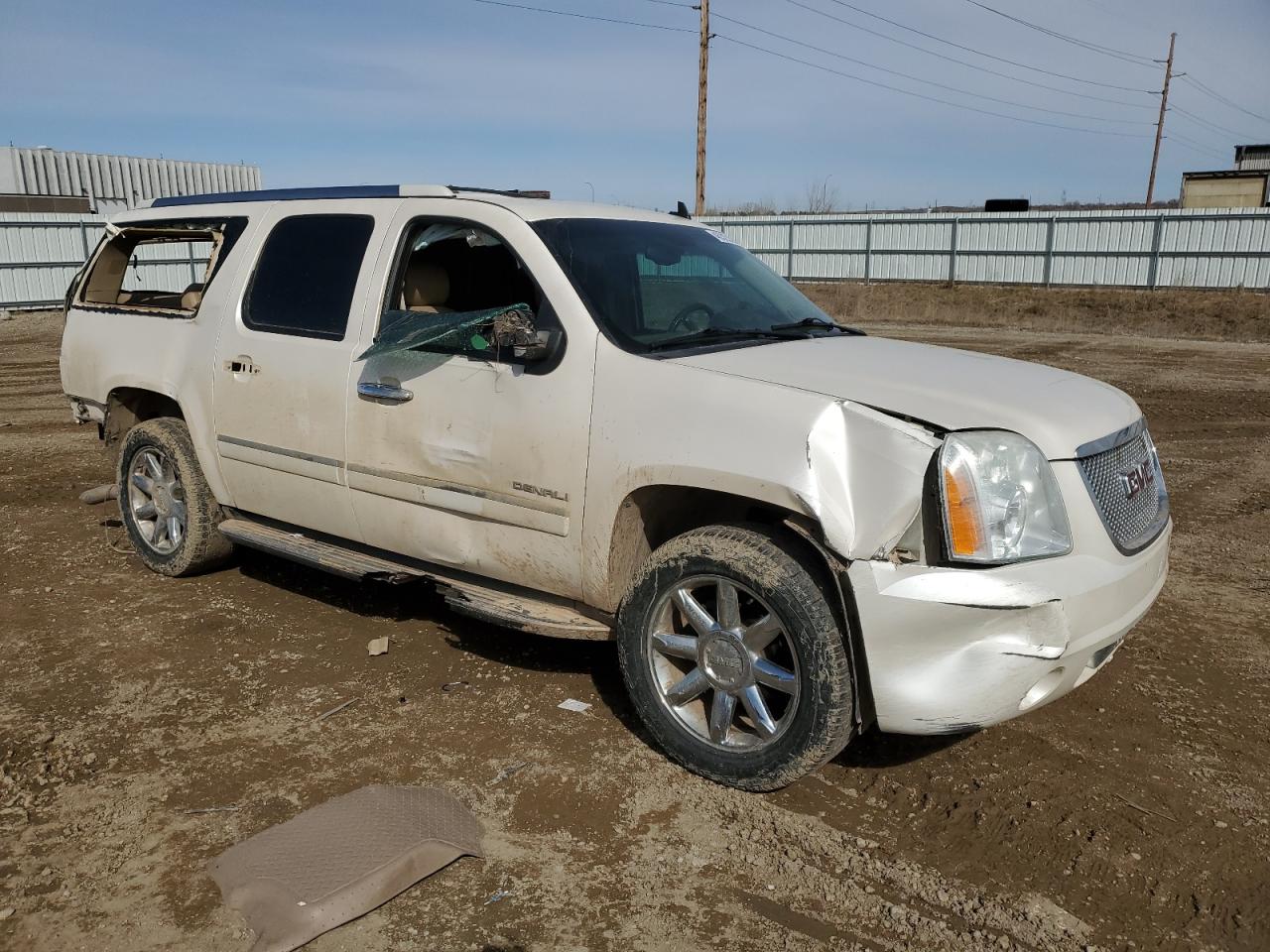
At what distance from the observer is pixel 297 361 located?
451cm

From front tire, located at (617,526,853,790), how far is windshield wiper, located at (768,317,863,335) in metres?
1.26

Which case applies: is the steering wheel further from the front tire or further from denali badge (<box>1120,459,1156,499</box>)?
denali badge (<box>1120,459,1156,499</box>)

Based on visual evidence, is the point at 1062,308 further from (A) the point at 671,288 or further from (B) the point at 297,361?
(B) the point at 297,361

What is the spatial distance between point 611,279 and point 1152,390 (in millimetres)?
11118

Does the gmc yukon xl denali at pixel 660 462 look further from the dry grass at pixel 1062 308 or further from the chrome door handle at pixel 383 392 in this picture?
the dry grass at pixel 1062 308

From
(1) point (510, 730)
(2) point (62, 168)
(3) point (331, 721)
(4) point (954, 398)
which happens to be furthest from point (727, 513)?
(2) point (62, 168)

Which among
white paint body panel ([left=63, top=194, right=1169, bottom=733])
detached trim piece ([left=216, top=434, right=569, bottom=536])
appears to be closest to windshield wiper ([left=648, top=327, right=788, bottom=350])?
white paint body panel ([left=63, top=194, right=1169, bottom=733])

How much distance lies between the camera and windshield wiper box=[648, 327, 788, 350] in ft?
12.4

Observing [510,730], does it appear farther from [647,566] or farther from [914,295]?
[914,295]

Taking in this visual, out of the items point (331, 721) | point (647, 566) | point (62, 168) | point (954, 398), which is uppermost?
point (62, 168)

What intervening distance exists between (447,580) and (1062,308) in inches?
928

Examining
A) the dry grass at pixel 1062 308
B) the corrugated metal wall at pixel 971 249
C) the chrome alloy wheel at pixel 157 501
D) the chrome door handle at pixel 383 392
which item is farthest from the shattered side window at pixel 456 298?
the corrugated metal wall at pixel 971 249

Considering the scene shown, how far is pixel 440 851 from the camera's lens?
303 centimetres

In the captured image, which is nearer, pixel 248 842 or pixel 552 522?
pixel 248 842
